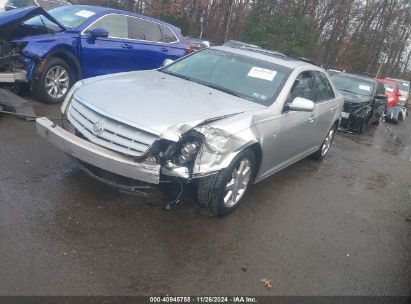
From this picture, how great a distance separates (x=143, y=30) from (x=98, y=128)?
5.19 metres

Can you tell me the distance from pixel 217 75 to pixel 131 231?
2357mm

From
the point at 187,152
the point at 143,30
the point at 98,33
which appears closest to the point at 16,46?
the point at 98,33

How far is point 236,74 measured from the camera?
193 inches

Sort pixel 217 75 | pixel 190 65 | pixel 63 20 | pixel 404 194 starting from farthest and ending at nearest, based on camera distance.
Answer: pixel 63 20 → pixel 404 194 → pixel 190 65 → pixel 217 75

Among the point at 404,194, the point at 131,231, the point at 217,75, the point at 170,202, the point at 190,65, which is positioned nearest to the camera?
the point at 131,231

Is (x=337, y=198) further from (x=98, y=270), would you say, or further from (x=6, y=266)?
(x=6, y=266)

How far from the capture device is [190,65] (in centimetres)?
529

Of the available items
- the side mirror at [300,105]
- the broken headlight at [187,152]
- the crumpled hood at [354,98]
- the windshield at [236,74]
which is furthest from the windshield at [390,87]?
the broken headlight at [187,152]

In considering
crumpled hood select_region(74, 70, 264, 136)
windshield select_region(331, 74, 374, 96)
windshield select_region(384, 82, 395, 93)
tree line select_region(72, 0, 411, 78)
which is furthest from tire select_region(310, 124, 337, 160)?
tree line select_region(72, 0, 411, 78)

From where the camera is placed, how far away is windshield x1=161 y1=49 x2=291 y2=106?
463cm

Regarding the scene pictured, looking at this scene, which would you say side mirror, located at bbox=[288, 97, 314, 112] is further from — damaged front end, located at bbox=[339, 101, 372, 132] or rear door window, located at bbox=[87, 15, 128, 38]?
damaged front end, located at bbox=[339, 101, 372, 132]

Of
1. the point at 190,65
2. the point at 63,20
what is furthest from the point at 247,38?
the point at 190,65

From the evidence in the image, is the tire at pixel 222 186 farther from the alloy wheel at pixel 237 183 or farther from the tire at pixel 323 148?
the tire at pixel 323 148

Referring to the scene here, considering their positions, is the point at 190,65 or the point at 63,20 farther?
the point at 63,20
